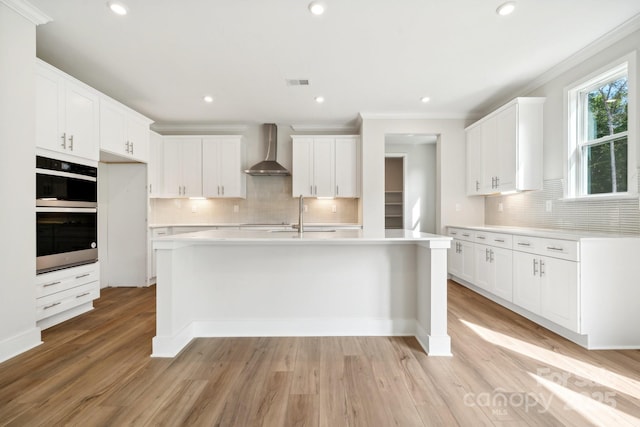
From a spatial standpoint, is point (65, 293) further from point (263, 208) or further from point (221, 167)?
point (263, 208)

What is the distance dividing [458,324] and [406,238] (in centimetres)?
132

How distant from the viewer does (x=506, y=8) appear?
2.32 metres

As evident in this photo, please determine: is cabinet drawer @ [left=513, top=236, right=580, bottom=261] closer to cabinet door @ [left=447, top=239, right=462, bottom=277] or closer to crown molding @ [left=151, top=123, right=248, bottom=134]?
cabinet door @ [left=447, top=239, right=462, bottom=277]

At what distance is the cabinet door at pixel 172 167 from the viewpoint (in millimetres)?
5195

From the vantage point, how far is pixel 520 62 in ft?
10.5

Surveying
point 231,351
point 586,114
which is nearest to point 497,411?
point 231,351

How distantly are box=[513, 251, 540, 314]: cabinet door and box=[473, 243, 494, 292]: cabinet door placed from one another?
0.44 meters

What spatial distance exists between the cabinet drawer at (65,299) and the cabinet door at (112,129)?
1513 millimetres

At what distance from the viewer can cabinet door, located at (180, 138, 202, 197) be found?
17.1 feet

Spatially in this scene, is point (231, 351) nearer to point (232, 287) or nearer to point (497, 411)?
point (232, 287)

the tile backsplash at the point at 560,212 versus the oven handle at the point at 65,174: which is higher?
the oven handle at the point at 65,174

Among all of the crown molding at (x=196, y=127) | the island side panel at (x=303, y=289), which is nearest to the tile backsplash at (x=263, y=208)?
the crown molding at (x=196, y=127)

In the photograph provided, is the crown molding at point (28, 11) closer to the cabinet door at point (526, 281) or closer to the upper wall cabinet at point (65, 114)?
the upper wall cabinet at point (65, 114)

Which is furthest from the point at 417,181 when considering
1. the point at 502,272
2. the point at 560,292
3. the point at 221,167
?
the point at 560,292
